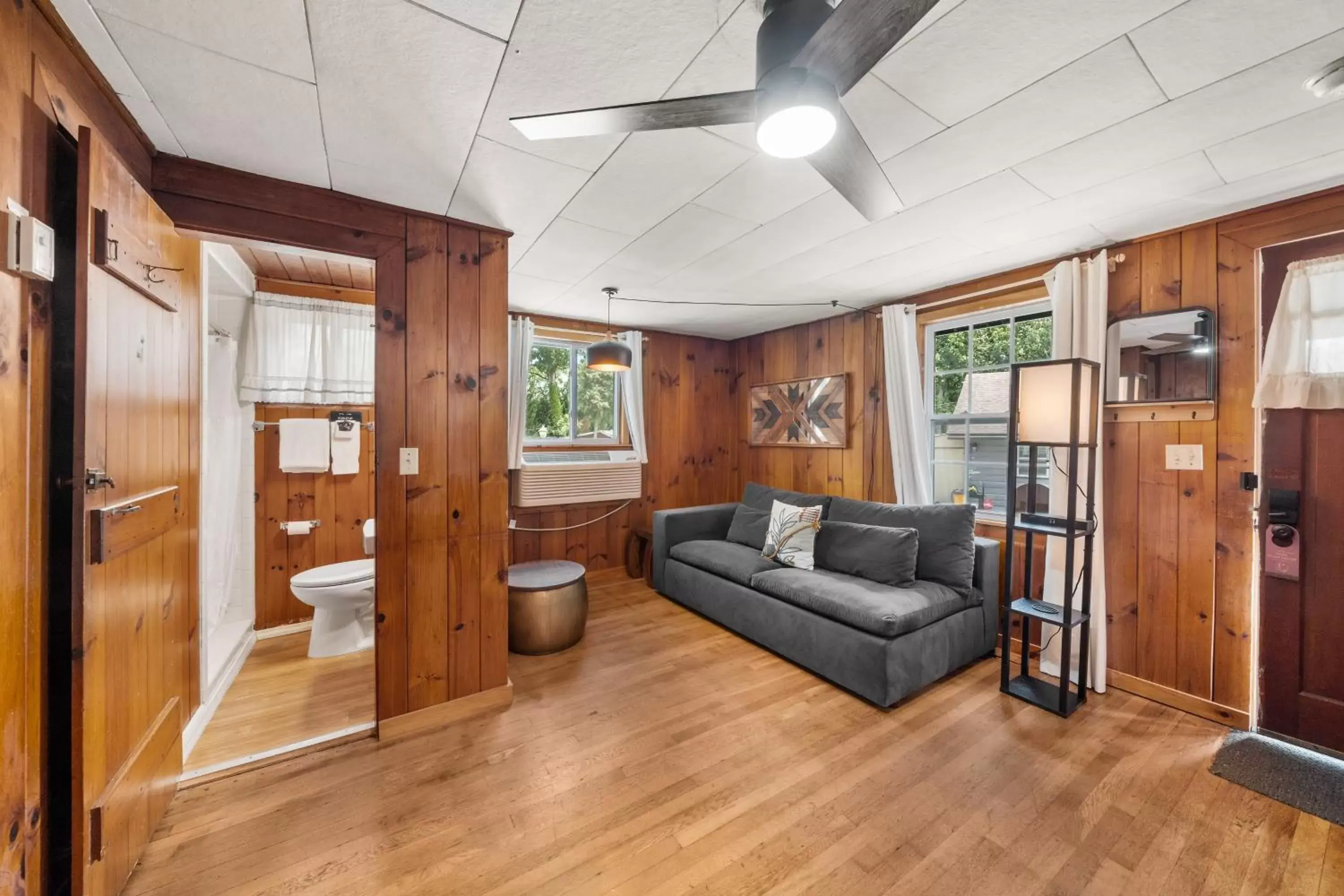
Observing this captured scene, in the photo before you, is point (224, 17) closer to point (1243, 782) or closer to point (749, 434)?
point (1243, 782)

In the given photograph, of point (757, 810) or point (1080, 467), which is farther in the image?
point (1080, 467)

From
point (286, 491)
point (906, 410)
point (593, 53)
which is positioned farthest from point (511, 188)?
point (906, 410)

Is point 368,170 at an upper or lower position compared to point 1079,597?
upper

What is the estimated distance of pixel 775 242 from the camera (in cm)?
261

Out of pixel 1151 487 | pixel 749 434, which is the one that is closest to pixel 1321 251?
pixel 1151 487

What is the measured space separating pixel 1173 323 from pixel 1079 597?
1450 millimetres

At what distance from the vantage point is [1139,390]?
2.50 meters

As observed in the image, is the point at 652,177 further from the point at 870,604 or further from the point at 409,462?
the point at 870,604

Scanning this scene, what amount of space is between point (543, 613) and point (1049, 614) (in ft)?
8.92

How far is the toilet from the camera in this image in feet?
9.16

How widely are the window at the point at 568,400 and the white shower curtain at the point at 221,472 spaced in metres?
1.86

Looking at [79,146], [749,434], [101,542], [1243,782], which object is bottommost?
[1243,782]

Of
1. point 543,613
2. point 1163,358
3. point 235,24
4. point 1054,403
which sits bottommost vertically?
point 543,613

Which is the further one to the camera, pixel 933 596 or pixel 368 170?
pixel 933 596
